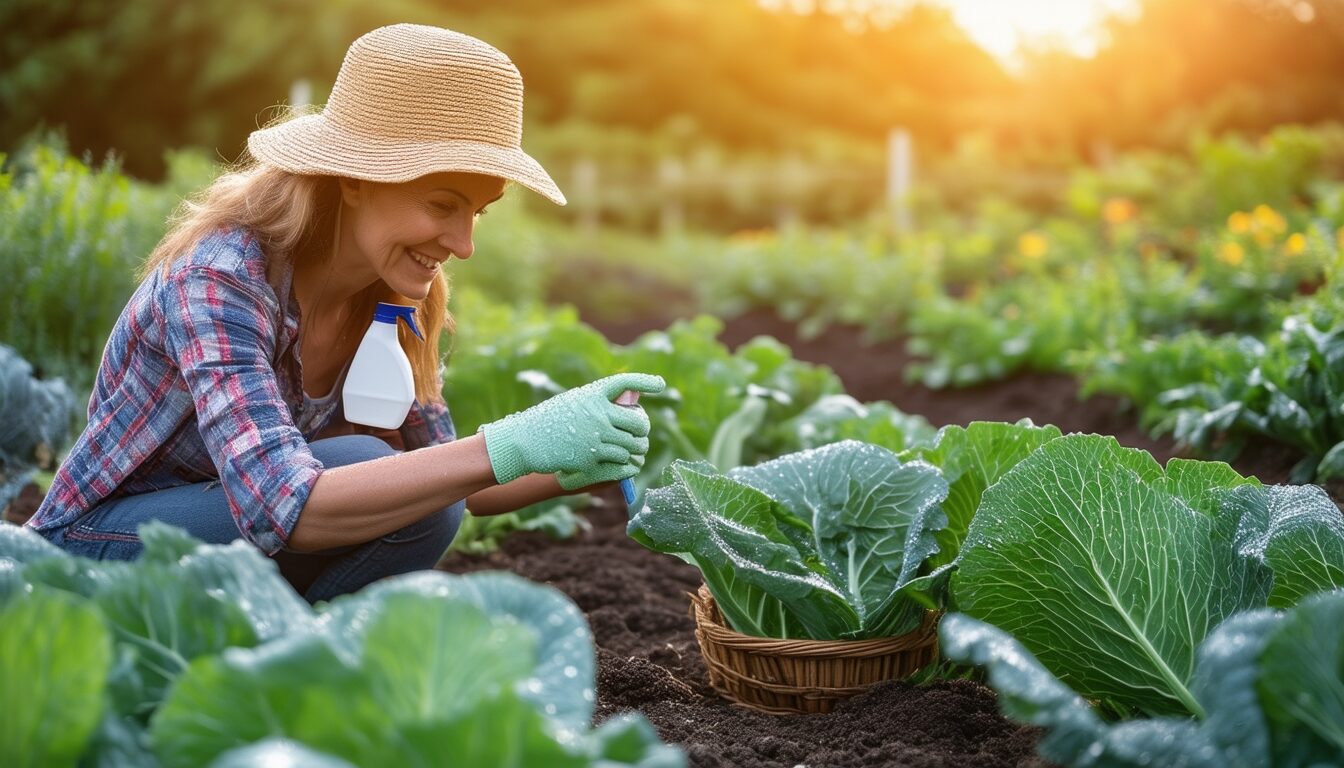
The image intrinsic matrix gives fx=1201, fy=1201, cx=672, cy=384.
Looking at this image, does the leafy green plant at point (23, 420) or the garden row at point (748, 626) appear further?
the leafy green plant at point (23, 420)

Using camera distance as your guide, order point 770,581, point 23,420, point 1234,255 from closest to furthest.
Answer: point 770,581
point 23,420
point 1234,255

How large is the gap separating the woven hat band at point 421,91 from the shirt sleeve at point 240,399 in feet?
1.29

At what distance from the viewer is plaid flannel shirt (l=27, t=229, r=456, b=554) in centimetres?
206

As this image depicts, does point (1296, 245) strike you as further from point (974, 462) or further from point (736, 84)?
point (736, 84)

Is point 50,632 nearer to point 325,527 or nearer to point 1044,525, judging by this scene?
point 325,527

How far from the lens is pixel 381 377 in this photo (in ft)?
8.32

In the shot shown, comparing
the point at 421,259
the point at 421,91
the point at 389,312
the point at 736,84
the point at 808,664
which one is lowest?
the point at 736,84

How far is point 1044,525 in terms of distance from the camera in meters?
2.01

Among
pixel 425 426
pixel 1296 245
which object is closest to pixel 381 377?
pixel 425 426

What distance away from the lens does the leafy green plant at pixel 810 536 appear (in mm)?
2266

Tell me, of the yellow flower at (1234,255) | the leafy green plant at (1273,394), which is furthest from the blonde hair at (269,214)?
the yellow flower at (1234,255)

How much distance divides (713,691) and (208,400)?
120 centimetres

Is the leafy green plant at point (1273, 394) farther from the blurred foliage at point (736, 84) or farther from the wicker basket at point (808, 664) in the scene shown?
the blurred foliage at point (736, 84)

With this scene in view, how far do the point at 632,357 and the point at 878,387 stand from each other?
2.95 metres
